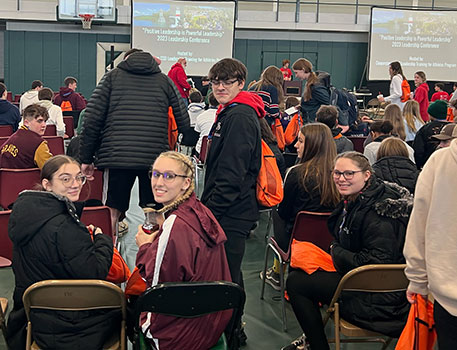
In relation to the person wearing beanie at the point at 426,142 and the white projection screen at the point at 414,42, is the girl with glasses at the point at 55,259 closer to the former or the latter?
the person wearing beanie at the point at 426,142

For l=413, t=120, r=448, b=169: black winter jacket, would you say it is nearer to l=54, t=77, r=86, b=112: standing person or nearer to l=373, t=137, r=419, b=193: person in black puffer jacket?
l=373, t=137, r=419, b=193: person in black puffer jacket

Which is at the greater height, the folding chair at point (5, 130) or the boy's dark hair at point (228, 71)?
the boy's dark hair at point (228, 71)

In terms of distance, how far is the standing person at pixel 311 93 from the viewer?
266 inches

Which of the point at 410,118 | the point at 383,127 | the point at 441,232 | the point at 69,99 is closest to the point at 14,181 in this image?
the point at 383,127

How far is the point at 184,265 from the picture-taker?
2258 millimetres

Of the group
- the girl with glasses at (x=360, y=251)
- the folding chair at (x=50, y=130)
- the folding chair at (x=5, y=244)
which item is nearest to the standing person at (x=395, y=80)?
the folding chair at (x=50, y=130)

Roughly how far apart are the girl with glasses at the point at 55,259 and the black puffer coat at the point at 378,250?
44.5 inches

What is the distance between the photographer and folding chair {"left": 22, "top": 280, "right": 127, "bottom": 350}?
2283mm

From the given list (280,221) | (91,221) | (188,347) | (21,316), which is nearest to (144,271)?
(188,347)

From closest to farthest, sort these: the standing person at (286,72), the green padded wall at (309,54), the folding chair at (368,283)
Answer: the folding chair at (368,283), the standing person at (286,72), the green padded wall at (309,54)

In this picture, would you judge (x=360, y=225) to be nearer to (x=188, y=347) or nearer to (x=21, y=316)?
(x=188, y=347)

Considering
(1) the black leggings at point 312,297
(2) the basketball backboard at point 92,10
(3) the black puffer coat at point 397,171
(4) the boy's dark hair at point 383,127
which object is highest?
(2) the basketball backboard at point 92,10

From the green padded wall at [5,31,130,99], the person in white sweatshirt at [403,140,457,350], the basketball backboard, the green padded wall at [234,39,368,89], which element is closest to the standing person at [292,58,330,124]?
the person in white sweatshirt at [403,140,457,350]

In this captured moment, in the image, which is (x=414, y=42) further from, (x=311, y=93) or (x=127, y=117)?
(x=127, y=117)
